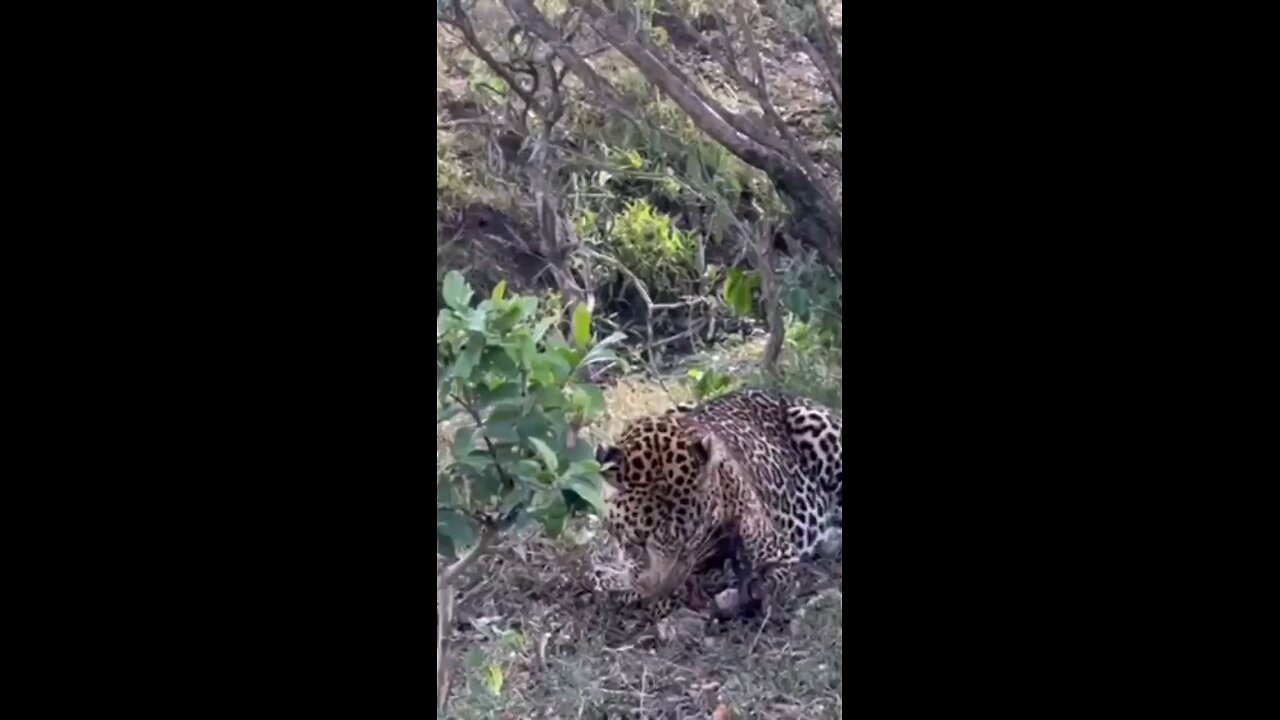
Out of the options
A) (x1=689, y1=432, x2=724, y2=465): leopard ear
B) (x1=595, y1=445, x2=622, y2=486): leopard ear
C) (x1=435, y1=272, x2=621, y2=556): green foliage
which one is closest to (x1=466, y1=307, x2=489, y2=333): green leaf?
(x1=435, y1=272, x2=621, y2=556): green foliage

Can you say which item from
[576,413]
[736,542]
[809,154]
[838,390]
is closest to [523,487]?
[576,413]

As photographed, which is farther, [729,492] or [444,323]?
[729,492]

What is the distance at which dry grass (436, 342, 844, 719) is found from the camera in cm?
205

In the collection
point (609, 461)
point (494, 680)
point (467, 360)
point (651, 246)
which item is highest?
point (651, 246)

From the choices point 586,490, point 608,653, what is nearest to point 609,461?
point 586,490

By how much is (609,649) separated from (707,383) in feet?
1.25

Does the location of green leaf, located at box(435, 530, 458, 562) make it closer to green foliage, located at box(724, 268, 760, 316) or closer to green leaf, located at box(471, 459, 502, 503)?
green leaf, located at box(471, 459, 502, 503)

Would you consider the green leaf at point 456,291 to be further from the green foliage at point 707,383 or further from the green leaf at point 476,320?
the green foliage at point 707,383

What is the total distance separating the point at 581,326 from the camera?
2.07 m

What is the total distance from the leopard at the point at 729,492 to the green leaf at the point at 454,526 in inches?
7.5

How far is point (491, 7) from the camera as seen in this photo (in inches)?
80.9

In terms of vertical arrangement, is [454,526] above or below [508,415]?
below

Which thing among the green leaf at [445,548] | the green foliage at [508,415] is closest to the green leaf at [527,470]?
the green foliage at [508,415]

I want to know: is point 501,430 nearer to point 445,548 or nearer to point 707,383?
point 445,548
